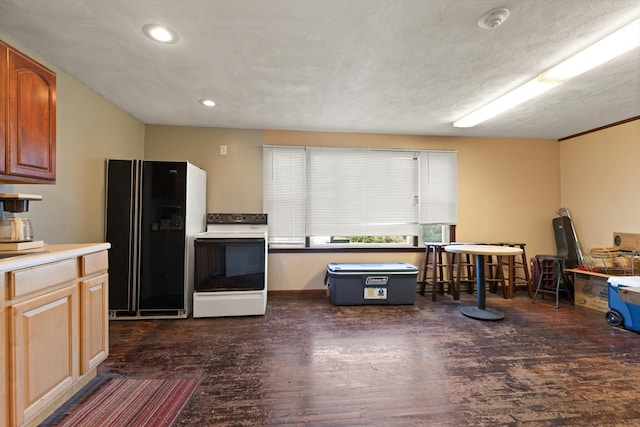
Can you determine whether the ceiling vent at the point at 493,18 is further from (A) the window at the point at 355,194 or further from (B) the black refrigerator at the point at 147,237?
(B) the black refrigerator at the point at 147,237

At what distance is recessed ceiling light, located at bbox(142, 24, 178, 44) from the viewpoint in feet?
6.01

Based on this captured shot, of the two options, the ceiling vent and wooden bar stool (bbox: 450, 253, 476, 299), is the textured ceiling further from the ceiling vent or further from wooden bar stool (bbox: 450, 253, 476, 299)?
wooden bar stool (bbox: 450, 253, 476, 299)

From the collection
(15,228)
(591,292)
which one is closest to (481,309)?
(591,292)

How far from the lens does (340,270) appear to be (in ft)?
11.8

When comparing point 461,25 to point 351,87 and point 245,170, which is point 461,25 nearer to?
point 351,87

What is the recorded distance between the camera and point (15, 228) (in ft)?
5.69

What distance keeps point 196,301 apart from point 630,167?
18.2 ft

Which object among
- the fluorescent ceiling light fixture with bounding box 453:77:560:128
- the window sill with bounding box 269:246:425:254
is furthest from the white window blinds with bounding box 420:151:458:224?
the fluorescent ceiling light fixture with bounding box 453:77:560:128

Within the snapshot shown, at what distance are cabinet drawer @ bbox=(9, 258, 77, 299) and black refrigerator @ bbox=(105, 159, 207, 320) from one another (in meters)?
1.29

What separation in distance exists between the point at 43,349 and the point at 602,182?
6.05 m

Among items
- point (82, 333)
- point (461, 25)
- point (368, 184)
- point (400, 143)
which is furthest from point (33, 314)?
point (400, 143)

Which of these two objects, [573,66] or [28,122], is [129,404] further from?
[573,66]

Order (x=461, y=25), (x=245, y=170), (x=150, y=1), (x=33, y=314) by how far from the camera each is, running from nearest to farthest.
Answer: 1. (x=33, y=314)
2. (x=150, y=1)
3. (x=461, y=25)
4. (x=245, y=170)

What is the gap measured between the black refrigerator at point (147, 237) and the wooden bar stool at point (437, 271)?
315cm
